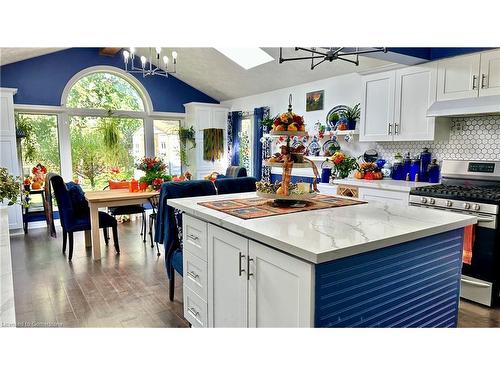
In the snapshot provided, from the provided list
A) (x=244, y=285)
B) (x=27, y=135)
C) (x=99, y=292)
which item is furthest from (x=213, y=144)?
(x=244, y=285)

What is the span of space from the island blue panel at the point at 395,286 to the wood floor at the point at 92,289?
5.26 feet

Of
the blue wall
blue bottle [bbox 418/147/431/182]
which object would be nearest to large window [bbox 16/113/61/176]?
the blue wall

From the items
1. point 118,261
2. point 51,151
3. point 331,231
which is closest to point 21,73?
point 51,151

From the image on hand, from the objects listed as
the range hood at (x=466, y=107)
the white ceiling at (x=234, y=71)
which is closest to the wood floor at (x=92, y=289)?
the white ceiling at (x=234, y=71)

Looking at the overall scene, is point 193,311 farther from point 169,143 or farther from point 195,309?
point 169,143

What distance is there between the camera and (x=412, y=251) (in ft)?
5.90

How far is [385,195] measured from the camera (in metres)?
4.03

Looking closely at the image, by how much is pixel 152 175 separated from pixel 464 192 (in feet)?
11.9

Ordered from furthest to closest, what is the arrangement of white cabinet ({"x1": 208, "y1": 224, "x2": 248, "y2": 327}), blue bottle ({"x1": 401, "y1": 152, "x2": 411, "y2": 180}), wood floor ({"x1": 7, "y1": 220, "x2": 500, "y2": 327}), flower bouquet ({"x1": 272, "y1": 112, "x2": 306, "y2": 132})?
blue bottle ({"x1": 401, "y1": 152, "x2": 411, "y2": 180}), wood floor ({"x1": 7, "y1": 220, "x2": 500, "y2": 327}), flower bouquet ({"x1": 272, "y1": 112, "x2": 306, "y2": 132}), white cabinet ({"x1": 208, "y1": 224, "x2": 248, "y2": 327})

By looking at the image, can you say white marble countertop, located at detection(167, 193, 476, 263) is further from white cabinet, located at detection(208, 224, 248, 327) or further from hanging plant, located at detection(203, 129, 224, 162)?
hanging plant, located at detection(203, 129, 224, 162)

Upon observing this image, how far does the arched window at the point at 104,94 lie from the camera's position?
676 centimetres

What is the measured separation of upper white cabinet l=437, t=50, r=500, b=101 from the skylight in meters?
2.90

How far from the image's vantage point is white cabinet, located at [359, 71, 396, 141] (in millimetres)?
4289
